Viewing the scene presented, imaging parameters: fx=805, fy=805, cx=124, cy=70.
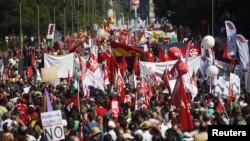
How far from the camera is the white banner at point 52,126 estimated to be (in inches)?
505

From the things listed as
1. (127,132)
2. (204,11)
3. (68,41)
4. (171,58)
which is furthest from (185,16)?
(127,132)

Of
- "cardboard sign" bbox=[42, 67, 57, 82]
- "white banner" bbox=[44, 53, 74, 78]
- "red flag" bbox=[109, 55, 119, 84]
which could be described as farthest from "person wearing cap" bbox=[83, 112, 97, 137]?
"white banner" bbox=[44, 53, 74, 78]

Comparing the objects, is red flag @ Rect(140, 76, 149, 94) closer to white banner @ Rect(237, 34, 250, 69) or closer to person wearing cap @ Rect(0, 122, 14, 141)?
white banner @ Rect(237, 34, 250, 69)

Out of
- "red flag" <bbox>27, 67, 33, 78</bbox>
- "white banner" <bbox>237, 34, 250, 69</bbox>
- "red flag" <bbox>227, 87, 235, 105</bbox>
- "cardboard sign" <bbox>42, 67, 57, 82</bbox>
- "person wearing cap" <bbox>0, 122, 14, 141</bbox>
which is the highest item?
"white banner" <bbox>237, 34, 250, 69</bbox>

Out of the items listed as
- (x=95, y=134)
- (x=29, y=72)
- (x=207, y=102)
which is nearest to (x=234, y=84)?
(x=207, y=102)

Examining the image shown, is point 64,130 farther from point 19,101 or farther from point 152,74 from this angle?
point 152,74

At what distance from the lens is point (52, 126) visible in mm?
12867

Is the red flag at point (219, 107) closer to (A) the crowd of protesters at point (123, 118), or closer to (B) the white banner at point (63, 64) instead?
(A) the crowd of protesters at point (123, 118)

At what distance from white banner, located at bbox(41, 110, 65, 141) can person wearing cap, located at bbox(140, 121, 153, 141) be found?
4.30 feet

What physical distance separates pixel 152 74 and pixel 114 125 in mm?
9517

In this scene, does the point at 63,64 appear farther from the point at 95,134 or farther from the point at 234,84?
the point at 95,134

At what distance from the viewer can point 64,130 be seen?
44.4ft

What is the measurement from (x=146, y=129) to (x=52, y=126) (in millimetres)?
1522

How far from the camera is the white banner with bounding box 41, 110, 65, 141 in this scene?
12.8 m
